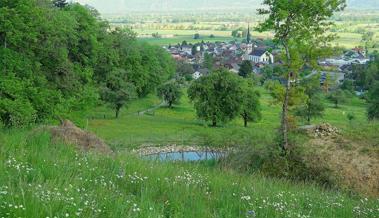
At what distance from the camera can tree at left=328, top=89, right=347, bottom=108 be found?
96250 millimetres

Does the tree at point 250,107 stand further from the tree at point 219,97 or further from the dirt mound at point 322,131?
the dirt mound at point 322,131

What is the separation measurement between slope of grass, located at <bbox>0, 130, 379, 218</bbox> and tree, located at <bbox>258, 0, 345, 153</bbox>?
434 inches

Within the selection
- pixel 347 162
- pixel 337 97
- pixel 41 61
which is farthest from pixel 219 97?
pixel 347 162

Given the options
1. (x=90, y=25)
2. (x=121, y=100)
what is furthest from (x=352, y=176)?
(x=121, y=100)

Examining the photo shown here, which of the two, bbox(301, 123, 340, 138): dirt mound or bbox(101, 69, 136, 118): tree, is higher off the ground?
bbox(301, 123, 340, 138): dirt mound

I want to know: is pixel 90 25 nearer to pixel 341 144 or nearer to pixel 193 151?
pixel 193 151

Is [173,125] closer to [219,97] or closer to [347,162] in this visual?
[219,97]

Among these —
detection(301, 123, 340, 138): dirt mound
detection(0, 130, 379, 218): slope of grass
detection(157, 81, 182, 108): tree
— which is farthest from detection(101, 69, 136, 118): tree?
detection(0, 130, 379, 218): slope of grass

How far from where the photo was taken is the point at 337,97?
9606cm

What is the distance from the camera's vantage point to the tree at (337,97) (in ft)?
316

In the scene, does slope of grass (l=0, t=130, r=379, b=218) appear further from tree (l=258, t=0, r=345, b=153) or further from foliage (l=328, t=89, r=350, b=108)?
foliage (l=328, t=89, r=350, b=108)

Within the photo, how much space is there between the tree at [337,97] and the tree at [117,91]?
43.9 metres

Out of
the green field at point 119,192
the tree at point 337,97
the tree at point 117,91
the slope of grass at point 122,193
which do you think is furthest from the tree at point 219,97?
the slope of grass at point 122,193

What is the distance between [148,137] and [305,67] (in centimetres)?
3097
